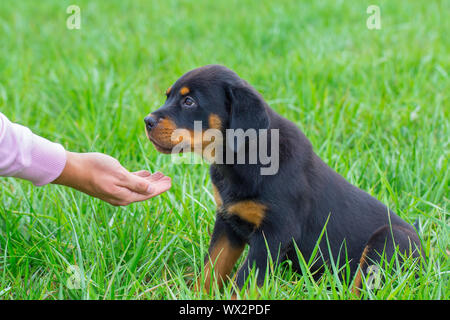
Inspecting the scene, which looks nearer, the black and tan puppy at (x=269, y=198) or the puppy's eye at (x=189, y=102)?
the black and tan puppy at (x=269, y=198)

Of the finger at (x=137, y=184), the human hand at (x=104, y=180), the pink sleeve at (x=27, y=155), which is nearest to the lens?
the pink sleeve at (x=27, y=155)

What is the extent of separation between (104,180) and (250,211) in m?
0.61

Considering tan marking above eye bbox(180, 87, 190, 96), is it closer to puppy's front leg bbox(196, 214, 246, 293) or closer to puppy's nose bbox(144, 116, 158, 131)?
puppy's nose bbox(144, 116, 158, 131)

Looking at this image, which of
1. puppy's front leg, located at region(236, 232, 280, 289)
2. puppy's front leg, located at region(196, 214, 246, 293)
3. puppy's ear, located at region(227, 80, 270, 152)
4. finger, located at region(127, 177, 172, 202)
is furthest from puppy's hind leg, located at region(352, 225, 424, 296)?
finger, located at region(127, 177, 172, 202)

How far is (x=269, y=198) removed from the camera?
2.29 meters

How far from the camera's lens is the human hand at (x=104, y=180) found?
7.15 ft

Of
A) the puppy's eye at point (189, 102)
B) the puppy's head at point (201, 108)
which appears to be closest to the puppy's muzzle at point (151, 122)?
the puppy's head at point (201, 108)

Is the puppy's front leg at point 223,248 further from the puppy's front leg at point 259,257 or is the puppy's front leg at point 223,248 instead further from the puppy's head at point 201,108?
the puppy's head at point 201,108

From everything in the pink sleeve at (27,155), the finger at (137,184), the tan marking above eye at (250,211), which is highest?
the pink sleeve at (27,155)

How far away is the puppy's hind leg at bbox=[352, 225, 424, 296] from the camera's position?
237 cm

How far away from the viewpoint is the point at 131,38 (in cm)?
589

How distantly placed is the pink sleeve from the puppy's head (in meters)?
0.44

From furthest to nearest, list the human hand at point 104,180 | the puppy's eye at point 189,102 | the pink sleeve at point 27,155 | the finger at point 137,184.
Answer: the puppy's eye at point 189,102 < the finger at point 137,184 < the human hand at point 104,180 < the pink sleeve at point 27,155
